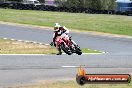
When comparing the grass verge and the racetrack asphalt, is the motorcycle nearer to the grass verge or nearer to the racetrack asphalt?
the racetrack asphalt

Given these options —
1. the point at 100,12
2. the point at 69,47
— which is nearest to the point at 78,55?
the point at 69,47

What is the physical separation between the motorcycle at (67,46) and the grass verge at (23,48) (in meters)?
1.14

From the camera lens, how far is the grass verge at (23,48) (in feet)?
73.2

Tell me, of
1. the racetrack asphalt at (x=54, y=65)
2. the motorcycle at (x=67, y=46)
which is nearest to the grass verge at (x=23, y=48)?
the motorcycle at (x=67, y=46)

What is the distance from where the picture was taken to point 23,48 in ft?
78.5

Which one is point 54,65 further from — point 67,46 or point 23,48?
point 23,48

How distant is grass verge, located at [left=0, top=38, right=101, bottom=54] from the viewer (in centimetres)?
2231

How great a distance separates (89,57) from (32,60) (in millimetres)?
3154

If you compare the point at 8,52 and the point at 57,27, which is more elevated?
the point at 57,27

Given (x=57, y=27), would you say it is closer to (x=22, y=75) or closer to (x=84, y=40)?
(x=22, y=75)

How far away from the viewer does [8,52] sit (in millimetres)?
21875

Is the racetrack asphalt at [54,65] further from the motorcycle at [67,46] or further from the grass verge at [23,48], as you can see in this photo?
the grass verge at [23,48]

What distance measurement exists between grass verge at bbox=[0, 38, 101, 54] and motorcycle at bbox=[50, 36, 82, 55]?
1.14m

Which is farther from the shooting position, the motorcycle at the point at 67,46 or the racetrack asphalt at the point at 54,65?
the motorcycle at the point at 67,46
